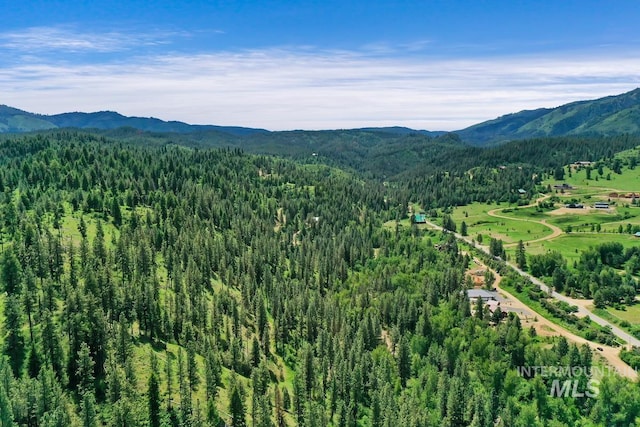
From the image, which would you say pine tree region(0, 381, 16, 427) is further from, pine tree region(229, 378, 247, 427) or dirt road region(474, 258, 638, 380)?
dirt road region(474, 258, 638, 380)

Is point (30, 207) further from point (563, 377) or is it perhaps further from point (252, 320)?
point (563, 377)

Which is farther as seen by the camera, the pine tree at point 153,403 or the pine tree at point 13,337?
the pine tree at point 13,337

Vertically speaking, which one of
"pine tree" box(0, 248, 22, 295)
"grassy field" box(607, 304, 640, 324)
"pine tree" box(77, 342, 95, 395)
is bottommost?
"grassy field" box(607, 304, 640, 324)

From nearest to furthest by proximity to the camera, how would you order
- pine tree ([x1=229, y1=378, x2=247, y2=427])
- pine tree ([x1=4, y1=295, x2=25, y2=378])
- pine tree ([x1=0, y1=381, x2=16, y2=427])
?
pine tree ([x1=0, y1=381, x2=16, y2=427]), pine tree ([x1=4, y1=295, x2=25, y2=378]), pine tree ([x1=229, y1=378, x2=247, y2=427])

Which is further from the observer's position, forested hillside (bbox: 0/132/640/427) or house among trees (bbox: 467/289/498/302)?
house among trees (bbox: 467/289/498/302)

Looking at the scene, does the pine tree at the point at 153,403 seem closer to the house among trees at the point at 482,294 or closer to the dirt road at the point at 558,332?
the dirt road at the point at 558,332

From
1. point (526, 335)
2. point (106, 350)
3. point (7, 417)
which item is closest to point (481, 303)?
point (526, 335)

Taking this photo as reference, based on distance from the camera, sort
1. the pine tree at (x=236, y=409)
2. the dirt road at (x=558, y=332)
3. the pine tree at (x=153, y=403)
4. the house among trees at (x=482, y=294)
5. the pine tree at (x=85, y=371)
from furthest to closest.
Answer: the house among trees at (x=482, y=294)
the dirt road at (x=558, y=332)
the pine tree at (x=236, y=409)
the pine tree at (x=85, y=371)
the pine tree at (x=153, y=403)

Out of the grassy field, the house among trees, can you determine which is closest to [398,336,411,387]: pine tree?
the house among trees

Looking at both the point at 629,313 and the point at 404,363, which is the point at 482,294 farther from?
the point at 404,363

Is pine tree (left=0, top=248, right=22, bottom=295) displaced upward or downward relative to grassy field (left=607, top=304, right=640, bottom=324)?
upward

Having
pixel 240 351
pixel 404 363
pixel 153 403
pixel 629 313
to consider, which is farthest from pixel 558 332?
pixel 153 403

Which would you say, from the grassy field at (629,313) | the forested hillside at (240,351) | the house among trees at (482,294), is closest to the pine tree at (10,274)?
the forested hillside at (240,351)
